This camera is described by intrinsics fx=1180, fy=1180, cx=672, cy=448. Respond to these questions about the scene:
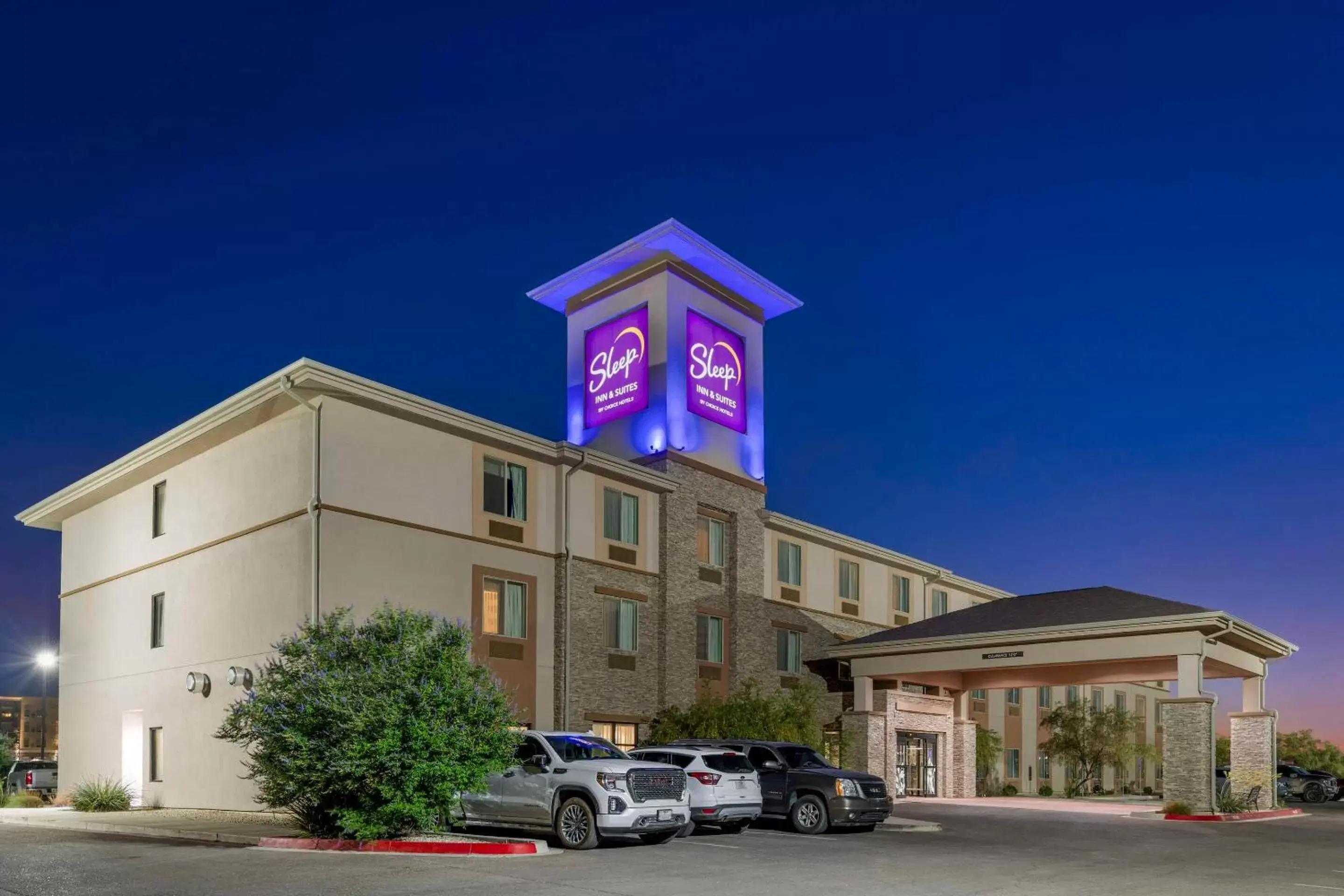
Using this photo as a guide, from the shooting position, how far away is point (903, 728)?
125 ft

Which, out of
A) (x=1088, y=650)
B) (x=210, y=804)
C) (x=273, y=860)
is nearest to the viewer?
(x=273, y=860)

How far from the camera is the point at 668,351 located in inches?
1403

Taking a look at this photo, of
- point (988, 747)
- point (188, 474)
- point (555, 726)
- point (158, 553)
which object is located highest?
point (188, 474)

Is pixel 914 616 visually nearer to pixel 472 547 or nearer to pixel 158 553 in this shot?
pixel 472 547

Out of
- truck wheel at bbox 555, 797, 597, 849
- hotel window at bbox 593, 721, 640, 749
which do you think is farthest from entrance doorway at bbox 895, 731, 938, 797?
truck wheel at bbox 555, 797, 597, 849

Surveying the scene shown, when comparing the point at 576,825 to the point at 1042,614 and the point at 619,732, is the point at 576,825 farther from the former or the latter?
the point at 1042,614

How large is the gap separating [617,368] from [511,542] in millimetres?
9589

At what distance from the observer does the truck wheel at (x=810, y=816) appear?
21.9m

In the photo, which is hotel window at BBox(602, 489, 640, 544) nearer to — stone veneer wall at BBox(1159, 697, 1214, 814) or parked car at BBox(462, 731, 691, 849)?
parked car at BBox(462, 731, 691, 849)

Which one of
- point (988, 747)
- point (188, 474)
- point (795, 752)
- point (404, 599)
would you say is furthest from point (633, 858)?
point (988, 747)

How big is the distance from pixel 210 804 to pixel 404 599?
620 cm

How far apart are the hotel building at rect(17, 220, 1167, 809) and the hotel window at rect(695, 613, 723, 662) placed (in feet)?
0.28

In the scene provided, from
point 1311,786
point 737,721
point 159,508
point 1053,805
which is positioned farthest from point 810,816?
point 1311,786

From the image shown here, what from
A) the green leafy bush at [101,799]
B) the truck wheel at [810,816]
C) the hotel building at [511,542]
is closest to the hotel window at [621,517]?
the hotel building at [511,542]
